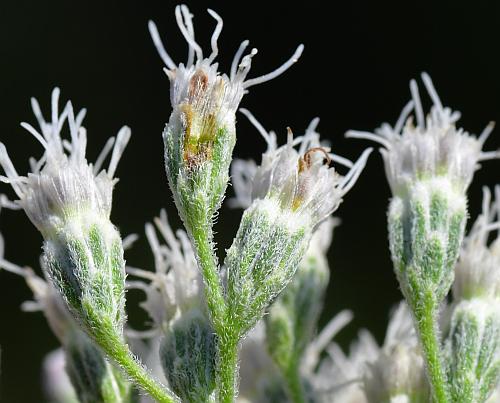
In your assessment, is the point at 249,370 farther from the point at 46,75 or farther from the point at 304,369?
the point at 46,75

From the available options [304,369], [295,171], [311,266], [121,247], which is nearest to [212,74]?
[295,171]

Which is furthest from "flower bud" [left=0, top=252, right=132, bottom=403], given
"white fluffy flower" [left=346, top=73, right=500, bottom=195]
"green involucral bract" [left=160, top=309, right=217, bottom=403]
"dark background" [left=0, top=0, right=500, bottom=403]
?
"dark background" [left=0, top=0, right=500, bottom=403]

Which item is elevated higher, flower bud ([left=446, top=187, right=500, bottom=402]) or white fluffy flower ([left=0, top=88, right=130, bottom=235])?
white fluffy flower ([left=0, top=88, right=130, bottom=235])

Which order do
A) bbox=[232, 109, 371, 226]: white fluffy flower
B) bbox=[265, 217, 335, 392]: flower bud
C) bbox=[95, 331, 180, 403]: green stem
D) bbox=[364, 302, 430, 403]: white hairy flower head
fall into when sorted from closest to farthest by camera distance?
bbox=[95, 331, 180, 403]: green stem < bbox=[232, 109, 371, 226]: white fluffy flower < bbox=[364, 302, 430, 403]: white hairy flower head < bbox=[265, 217, 335, 392]: flower bud

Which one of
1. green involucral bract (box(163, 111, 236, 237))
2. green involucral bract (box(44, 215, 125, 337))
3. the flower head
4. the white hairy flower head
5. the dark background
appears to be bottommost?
the white hairy flower head

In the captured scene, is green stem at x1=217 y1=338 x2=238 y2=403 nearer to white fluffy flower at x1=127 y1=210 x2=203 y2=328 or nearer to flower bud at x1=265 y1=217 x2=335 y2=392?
white fluffy flower at x1=127 y1=210 x2=203 y2=328

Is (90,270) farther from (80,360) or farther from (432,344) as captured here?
(432,344)
